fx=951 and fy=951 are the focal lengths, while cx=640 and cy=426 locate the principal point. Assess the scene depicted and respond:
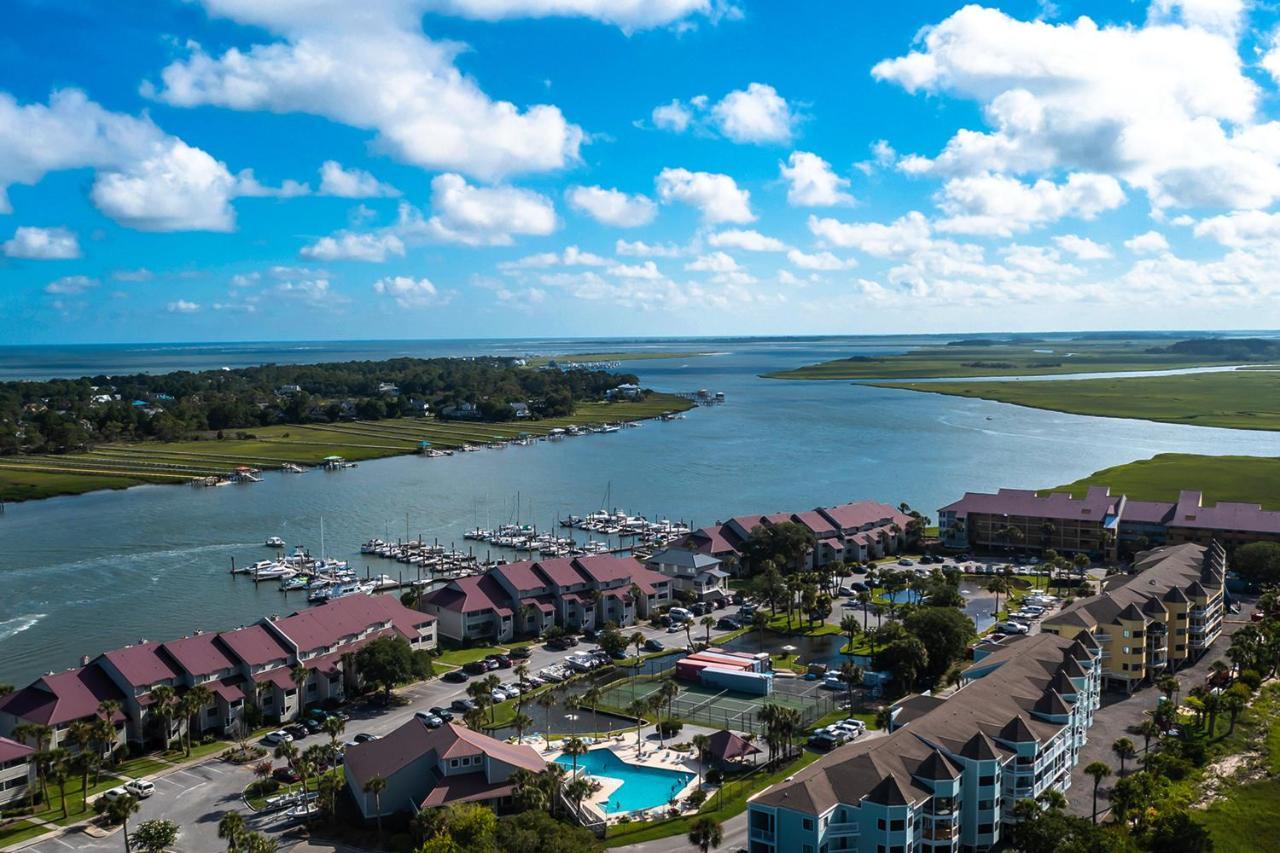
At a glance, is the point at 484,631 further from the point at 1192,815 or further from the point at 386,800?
the point at 1192,815

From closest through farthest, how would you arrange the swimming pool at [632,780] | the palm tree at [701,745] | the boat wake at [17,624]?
the swimming pool at [632,780], the palm tree at [701,745], the boat wake at [17,624]

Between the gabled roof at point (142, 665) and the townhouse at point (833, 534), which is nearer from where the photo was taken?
the gabled roof at point (142, 665)

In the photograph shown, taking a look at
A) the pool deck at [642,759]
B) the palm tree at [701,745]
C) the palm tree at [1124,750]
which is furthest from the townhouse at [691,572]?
the palm tree at [1124,750]

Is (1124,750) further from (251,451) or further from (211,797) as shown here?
(251,451)

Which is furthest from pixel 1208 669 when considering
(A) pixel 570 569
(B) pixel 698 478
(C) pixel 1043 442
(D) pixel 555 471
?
(C) pixel 1043 442

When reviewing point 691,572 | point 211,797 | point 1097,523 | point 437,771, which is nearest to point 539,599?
point 691,572

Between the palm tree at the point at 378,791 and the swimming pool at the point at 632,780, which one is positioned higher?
the palm tree at the point at 378,791

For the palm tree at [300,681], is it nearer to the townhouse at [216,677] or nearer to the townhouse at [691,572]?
the townhouse at [216,677]
